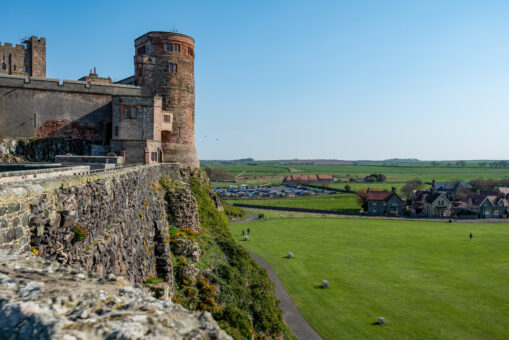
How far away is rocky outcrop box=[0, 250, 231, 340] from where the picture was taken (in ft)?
13.0

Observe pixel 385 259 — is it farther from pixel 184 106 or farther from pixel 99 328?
pixel 99 328

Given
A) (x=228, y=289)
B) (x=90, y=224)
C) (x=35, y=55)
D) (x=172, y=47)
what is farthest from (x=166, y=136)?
(x=90, y=224)

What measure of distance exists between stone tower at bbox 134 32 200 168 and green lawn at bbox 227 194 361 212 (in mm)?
73664

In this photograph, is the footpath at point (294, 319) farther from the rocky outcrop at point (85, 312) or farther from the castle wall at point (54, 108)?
the rocky outcrop at point (85, 312)

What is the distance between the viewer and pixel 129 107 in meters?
33.9

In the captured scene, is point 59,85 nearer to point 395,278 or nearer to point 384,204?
point 395,278

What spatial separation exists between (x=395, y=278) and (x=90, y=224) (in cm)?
3754

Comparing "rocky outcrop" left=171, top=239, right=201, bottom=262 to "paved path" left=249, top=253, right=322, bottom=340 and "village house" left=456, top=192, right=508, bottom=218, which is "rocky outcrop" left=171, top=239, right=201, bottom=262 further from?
"village house" left=456, top=192, right=508, bottom=218

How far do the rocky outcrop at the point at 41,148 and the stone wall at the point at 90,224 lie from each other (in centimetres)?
1824

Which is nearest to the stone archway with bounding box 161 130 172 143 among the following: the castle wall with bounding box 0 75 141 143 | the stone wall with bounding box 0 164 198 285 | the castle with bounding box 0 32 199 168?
the castle with bounding box 0 32 199 168

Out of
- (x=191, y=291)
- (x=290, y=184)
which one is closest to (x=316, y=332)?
(x=191, y=291)

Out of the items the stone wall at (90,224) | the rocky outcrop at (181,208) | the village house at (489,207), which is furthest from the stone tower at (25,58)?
the village house at (489,207)

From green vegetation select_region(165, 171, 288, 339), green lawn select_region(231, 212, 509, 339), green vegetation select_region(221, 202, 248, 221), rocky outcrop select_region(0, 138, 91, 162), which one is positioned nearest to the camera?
green vegetation select_region(165, 171, 288, 339)

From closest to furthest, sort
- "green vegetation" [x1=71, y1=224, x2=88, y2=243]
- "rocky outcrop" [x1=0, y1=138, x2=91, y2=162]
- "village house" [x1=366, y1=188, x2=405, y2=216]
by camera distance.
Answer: "green vegetation" [x1=71, y1=224, x2=88, y2=243], "rocky outcrop" [x1=0, y1=138, x2=91, y2=162], "village house" [x1=366, y1=188, x2=405, y2=216]
